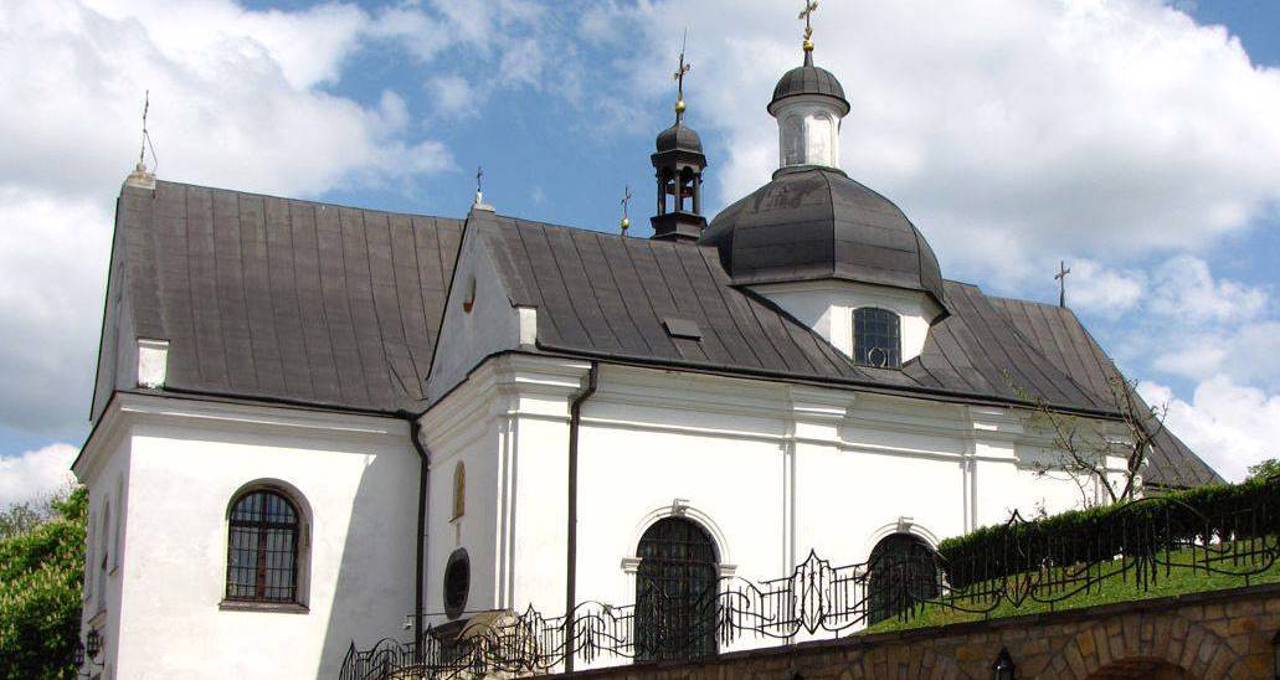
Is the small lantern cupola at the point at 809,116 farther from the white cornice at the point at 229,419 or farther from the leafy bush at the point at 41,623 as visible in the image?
the leafy bush at the point at 41,623

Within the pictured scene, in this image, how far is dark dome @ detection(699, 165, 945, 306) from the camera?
93.9 feet

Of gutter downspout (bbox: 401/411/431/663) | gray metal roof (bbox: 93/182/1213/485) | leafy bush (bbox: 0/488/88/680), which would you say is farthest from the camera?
leafy bush (bbox: 0/488/88/680)

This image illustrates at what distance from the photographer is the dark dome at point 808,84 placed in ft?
106

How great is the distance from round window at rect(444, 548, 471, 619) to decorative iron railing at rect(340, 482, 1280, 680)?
3.18 ft

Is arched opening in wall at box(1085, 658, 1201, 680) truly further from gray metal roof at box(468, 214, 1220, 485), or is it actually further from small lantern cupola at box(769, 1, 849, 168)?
small lantern cupola at box(769, 1, 849, 168)

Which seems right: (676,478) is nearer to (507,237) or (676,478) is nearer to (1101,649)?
(507,237)

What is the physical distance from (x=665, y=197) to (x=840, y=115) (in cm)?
934

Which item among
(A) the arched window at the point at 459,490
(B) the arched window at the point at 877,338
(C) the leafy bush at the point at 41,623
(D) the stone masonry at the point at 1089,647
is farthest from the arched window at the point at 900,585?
(C) the leafy bush at the point at 41,623

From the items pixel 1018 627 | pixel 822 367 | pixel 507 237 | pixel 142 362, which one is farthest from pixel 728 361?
pixel 1018 627

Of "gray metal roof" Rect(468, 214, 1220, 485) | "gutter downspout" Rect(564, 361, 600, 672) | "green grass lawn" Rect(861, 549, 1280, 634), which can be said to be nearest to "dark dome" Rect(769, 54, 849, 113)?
"gray metal roof" Rect(468, 214, 1220, 485)

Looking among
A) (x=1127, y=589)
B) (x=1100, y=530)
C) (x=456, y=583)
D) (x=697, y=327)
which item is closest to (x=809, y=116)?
(x=697, y=327)

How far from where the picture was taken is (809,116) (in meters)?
32.0

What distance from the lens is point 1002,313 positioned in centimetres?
3466

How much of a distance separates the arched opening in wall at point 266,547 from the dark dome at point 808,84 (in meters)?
12.0
